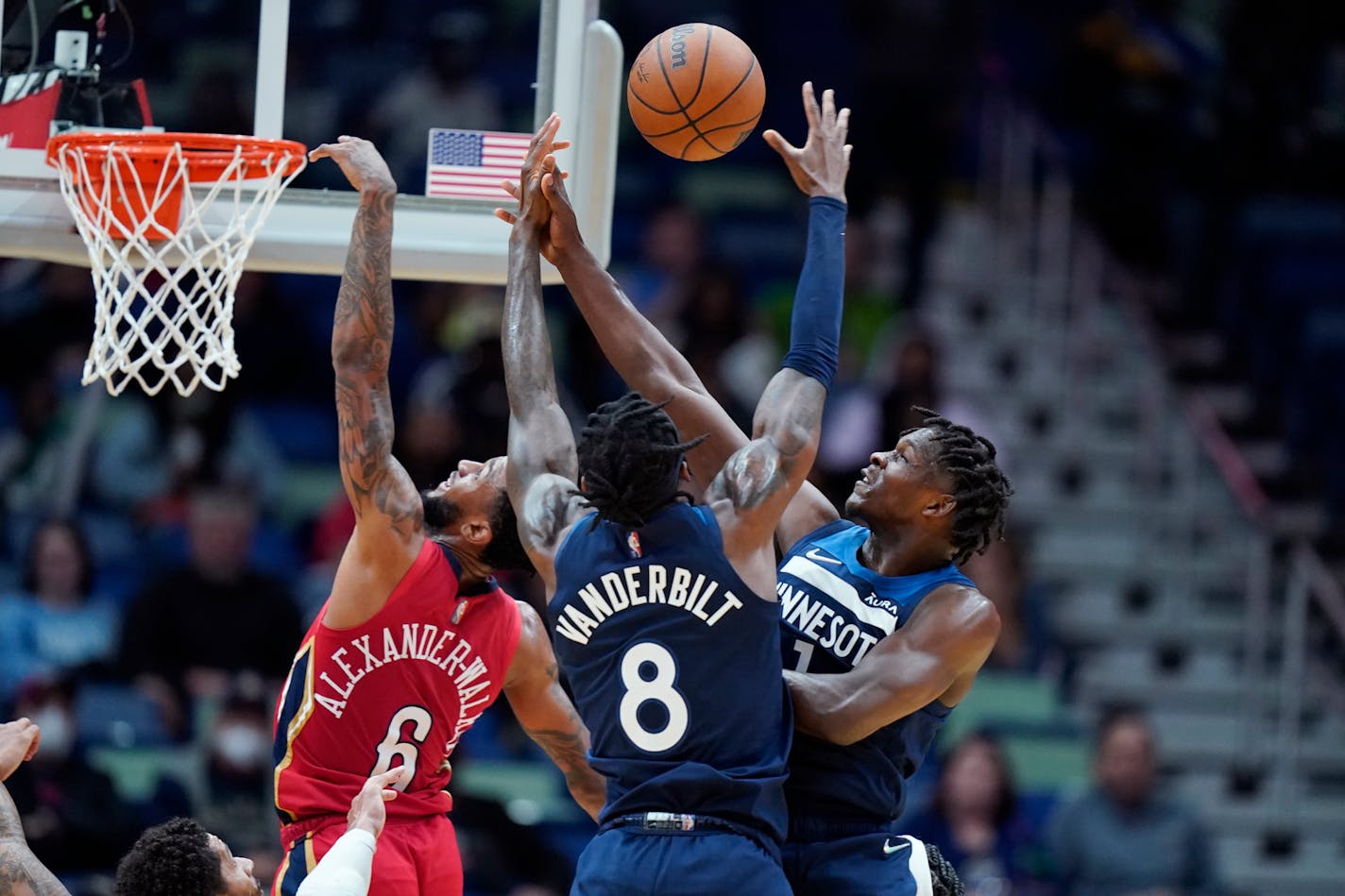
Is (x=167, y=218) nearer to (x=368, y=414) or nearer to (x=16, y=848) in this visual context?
(x=368, y=414)

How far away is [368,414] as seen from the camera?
5.48 metres

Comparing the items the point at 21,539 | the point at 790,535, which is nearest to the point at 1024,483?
the point at 21,539

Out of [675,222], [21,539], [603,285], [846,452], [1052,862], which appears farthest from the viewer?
[675,222]

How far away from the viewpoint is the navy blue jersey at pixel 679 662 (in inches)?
189

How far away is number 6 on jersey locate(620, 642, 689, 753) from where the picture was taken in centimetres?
482

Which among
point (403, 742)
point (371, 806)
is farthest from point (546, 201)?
point (371, 806)

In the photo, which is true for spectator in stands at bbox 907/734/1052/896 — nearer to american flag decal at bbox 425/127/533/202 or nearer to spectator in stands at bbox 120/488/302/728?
spectator in stands at bbox 120/488/302/728

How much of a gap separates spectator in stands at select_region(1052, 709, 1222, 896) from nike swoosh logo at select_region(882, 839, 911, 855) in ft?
13.6

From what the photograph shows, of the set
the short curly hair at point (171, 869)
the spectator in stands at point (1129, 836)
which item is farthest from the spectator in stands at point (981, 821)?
the short curly hair at point (171, 869)

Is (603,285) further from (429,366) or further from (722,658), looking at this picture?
(429,366)

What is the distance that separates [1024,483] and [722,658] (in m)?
7.83

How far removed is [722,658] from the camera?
4824mm

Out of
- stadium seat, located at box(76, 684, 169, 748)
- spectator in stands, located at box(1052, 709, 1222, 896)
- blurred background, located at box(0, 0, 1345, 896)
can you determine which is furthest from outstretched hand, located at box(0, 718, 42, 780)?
spectator in stands, located at box(1052, 709, 1222, 896)

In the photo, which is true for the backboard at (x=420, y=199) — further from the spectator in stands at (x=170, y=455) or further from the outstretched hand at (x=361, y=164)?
the spectator in stands at (x=170, y=455)
